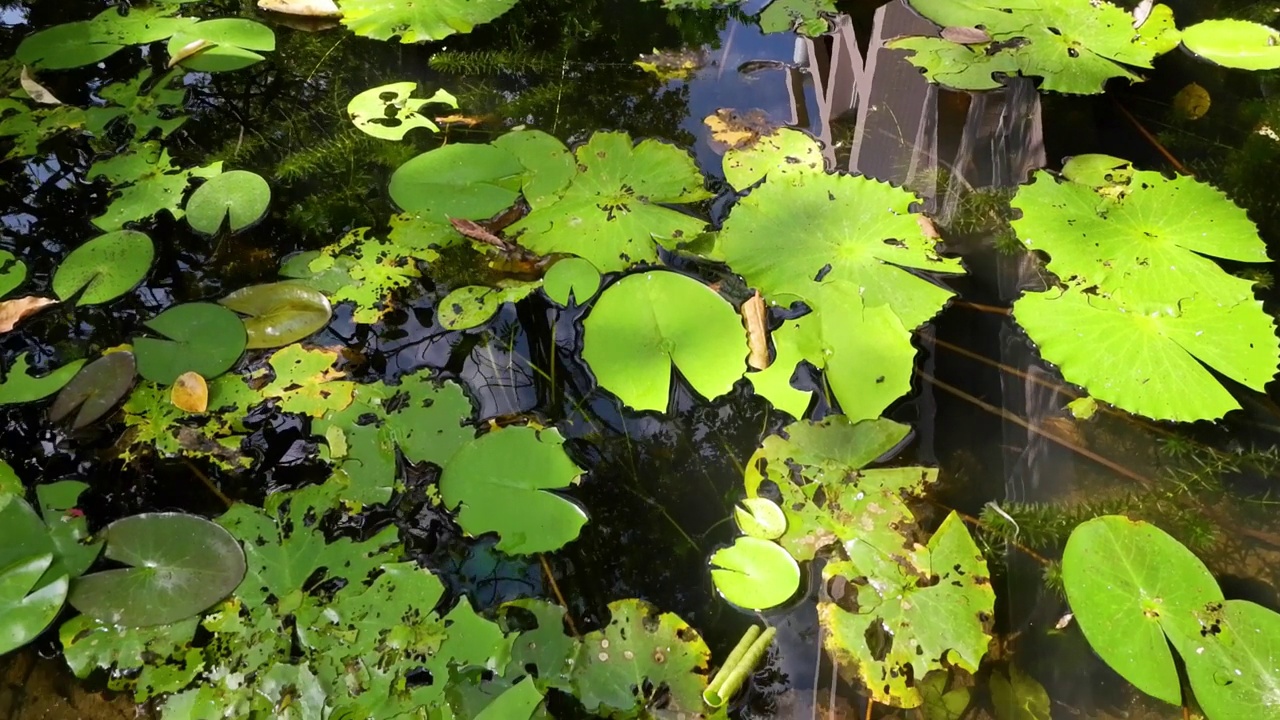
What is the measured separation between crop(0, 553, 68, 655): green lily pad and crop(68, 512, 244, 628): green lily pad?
3 centimetres

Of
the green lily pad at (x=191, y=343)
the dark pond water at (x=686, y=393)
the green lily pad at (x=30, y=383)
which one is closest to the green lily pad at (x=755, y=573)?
the dark pond water at (x=686, y=393)

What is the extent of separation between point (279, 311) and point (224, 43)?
1187mm

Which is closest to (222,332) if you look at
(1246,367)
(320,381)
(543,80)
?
(320,381)

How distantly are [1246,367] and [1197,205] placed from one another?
451 mm

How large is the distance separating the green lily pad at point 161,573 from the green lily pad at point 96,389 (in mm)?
282

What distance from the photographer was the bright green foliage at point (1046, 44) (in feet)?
6.58

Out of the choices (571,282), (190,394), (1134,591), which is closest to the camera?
(1134,591)

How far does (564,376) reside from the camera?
1557 mm

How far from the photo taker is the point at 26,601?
4.03ft

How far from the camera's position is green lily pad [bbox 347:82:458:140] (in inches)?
80.0

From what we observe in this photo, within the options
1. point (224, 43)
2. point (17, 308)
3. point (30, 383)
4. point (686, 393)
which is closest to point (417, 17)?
point (224, 43)

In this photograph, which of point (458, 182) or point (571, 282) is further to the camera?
point (458, 182)

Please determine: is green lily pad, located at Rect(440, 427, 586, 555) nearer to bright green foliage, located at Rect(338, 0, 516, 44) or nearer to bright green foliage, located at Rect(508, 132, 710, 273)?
bright green foliage, located at Rect(508, 132, 710, 273)

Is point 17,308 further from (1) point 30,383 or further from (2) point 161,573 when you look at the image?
(2) point 161,573
